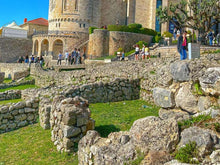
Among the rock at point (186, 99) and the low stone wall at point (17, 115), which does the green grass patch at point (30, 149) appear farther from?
the rock at point (186, 99)

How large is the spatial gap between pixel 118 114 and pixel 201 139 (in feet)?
16.2

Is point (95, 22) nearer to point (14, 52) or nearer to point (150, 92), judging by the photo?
point (14, 52)

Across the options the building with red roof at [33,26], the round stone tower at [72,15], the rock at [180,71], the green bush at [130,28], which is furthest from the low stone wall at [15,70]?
the rock at [180,71]

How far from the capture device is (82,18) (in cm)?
3984

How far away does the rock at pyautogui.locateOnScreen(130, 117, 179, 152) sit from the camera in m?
3.22

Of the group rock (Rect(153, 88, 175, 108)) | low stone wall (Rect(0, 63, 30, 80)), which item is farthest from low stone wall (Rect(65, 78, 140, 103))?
low stone wall (Rect(0, 63, 30, 80))

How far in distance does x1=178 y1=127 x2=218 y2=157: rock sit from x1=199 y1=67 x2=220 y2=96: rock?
4.02 ft

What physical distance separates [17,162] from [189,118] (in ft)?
13.6

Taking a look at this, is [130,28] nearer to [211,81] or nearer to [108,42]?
[108,42]

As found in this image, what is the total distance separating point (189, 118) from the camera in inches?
153

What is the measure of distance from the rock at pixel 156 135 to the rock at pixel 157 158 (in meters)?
0.12

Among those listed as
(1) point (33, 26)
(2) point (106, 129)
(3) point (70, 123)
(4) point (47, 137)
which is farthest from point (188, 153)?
(1) point (33, 26)

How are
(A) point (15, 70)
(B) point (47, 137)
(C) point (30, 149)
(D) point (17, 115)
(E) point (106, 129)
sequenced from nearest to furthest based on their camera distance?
1. (C) point (30, 149)
2. (E) point (106, 129)
3. (B) point (47, 137)
4. (D) point (17, 115)
5. (A) point (15, 70)

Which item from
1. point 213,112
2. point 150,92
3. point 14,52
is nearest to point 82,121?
point 213,112
